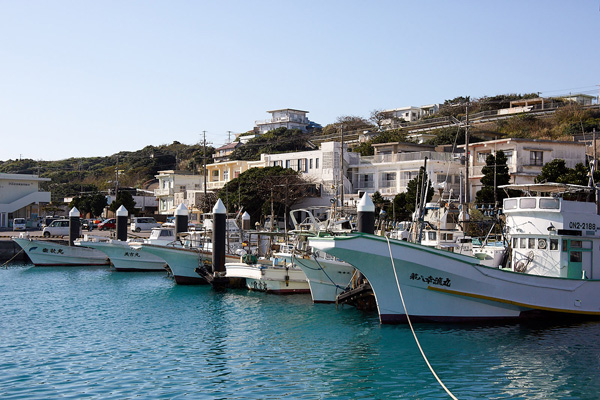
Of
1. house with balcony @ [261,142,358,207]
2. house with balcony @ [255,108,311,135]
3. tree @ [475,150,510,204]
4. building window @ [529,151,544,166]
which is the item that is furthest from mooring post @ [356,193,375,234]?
house with balcony @ [255,108,311,135]

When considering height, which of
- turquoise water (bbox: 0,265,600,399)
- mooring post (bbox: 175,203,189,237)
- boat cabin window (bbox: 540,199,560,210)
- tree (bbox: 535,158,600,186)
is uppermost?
tree (bbox: 535,158,600,186)

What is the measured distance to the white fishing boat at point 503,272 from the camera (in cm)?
2094

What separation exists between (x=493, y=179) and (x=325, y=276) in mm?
24418

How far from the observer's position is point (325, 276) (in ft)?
89.3

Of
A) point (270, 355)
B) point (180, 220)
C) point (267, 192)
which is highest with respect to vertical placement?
point (267, 192)

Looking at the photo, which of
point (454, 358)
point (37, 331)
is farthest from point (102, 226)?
point (454, 358)

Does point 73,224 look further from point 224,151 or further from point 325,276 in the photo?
point 224,151

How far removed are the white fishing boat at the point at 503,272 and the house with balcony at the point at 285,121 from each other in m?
100

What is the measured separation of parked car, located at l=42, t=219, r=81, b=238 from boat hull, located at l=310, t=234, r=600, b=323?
40.2 m

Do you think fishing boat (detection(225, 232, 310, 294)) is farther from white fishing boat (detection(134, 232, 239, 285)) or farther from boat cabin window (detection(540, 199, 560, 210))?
boat cabin window (detection(540, 199, 560, 210))

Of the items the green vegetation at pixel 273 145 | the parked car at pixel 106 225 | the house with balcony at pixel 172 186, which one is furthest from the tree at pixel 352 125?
the parked car at pixel 106 225

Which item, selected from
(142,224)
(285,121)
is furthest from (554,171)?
(285,121)

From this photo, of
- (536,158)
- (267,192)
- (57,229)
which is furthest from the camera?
(267,192)

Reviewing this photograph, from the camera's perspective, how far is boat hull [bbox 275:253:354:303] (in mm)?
26891
